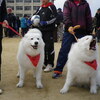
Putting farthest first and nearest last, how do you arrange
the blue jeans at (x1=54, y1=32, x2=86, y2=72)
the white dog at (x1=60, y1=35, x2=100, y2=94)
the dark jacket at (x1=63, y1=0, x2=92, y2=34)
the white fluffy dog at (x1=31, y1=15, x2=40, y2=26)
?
the white fluffy dog at (x1=31, y1=15, x2=40, y2=26)
the blue jeans at (x1=54, y1=32, x2=86, y2=72)
the dark jacket at (x1=63, y1=0, x2=92, y2=34)
the white dog at (x1=60, y1=35, x2=100, y2=94)

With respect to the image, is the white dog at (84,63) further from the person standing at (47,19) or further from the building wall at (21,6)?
the building wall at (21,6)

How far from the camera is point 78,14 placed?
3.86m

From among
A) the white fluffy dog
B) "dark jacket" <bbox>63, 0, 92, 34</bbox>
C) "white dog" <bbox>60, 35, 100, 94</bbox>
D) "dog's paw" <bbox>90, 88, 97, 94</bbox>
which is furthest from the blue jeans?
"dog's paw" <bbox>90, 88, 97, 94</bbox>

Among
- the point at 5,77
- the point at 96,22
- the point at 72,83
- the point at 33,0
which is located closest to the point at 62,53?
the point at 72,83

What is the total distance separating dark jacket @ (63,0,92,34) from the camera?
3.85 m

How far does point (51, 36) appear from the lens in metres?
4.78

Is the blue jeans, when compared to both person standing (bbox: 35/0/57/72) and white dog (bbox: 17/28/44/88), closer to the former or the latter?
white dog (bbox: 17/28/44/88)

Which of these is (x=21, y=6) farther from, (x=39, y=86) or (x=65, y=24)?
(x=39, y=86)

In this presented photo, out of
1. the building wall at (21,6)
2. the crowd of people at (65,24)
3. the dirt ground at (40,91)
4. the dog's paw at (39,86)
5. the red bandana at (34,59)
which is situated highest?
the building wall at (21,6)

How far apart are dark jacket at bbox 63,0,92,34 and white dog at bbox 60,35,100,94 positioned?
27.3 inches

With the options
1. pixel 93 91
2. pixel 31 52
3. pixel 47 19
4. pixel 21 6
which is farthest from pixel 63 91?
pixel 21 6

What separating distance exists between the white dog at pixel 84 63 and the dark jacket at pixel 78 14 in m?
0.69

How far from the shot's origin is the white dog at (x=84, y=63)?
10.4 feet

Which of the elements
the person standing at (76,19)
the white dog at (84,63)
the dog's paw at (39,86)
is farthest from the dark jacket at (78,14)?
the dog's paw at (39,86)
